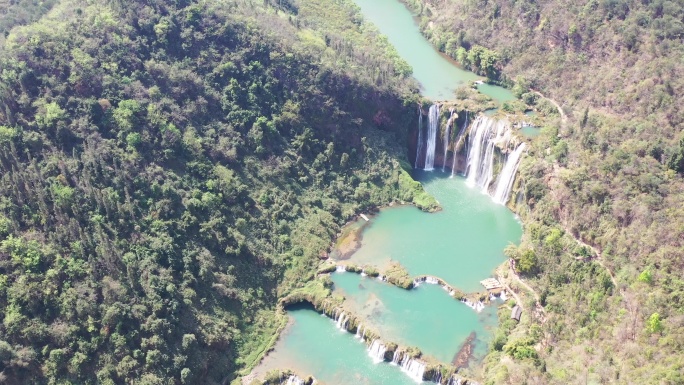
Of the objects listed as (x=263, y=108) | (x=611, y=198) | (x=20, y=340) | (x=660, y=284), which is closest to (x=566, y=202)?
(x=611, y=198)

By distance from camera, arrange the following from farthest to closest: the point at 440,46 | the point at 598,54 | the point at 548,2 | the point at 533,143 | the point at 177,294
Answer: the point at 440,46
the point at 548,2
the point at 598,54
the point at 533,143
the point at 177,294

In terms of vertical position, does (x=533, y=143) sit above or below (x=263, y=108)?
above

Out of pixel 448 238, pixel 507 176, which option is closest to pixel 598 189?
pixel 507 176

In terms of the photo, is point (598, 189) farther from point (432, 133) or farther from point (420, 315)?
point (432, 133)

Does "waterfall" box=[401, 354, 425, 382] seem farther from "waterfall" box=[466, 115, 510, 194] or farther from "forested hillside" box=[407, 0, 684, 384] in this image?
"waterfall" box=[466, 115, 510, 194]

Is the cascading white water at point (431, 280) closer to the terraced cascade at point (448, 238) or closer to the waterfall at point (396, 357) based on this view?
the terraced cascade at point (448, 238)

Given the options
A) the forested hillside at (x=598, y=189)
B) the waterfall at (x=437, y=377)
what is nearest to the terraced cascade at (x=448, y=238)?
the forested hillside at (x=598, y=189)

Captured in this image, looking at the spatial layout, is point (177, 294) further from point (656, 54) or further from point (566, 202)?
point (656, 54)
